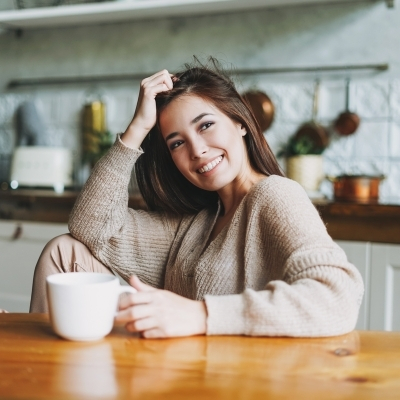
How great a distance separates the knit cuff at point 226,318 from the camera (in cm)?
84

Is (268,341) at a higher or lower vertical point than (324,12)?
lower

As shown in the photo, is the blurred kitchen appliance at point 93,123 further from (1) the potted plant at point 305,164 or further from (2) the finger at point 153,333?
(2) the finger at point 153,333

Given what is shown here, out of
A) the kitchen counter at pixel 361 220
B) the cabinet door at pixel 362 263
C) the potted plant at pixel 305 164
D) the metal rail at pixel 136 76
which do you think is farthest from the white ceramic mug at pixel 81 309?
the metal rail at pixel 136 76

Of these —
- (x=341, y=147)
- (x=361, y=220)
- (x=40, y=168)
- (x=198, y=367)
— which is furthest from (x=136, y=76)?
(x=198, y=367)

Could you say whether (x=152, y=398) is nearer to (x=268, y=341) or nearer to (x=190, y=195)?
(x=268, y=341)

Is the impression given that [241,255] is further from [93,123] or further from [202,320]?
[93,123]

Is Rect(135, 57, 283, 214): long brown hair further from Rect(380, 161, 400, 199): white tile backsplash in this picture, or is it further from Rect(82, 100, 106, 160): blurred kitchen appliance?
Rect(82, 100, 106, 160): blurred kitchen appliance

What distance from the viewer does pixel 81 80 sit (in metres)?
3.09

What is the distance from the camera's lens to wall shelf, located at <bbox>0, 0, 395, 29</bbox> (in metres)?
2.56

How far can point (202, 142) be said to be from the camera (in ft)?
4.39

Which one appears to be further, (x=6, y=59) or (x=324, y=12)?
(x=6, y=59)

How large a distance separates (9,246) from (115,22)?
1.21 meters

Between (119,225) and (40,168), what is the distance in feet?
4.84

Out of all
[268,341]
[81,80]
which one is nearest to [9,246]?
[81,80]
